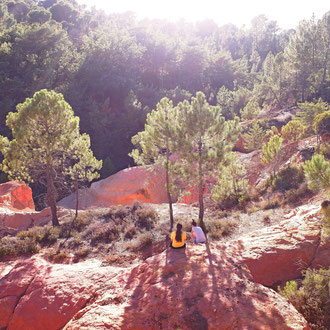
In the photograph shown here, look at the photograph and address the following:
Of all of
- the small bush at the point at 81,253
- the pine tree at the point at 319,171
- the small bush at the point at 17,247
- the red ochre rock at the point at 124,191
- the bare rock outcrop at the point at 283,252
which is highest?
the pine tree at the point at 319,171

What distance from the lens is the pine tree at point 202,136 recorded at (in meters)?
11.6

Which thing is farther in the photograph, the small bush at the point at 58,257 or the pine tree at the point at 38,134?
the pine tree at the point at 38,134

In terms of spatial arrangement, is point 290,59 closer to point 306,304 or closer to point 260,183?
point 260,183

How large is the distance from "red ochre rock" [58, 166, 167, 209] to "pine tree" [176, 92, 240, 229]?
11.0 metres

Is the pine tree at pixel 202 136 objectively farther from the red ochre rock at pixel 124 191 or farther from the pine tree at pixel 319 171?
the red ochre rock at pixel 124 191

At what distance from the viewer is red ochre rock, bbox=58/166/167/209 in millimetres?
23562

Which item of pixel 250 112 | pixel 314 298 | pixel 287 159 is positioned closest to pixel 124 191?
pixel 287 159

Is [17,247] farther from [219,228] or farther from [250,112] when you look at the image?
[250,112]

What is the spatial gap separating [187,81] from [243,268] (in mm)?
44080

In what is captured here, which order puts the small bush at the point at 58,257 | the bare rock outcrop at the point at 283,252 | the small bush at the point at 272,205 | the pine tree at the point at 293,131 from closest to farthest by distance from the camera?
the bare rock outcrop at the point at 283,252 < the small bush at the point at 58,257 < the small bush at the point at 272,205 < the pine tree at the point at 293,131

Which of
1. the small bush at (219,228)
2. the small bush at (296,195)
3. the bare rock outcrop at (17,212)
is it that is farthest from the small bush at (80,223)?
the small bush at (296,195)

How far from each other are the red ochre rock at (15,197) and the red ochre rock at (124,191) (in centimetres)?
365

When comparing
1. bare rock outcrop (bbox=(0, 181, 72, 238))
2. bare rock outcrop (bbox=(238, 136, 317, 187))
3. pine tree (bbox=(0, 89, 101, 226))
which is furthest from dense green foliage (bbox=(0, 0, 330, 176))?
pine tree (bbox=(0, 89, 101, 226))

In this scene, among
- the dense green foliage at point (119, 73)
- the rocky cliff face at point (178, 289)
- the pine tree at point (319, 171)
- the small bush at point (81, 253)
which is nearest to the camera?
Answer: the rocky cliff face at point (178, 289)
